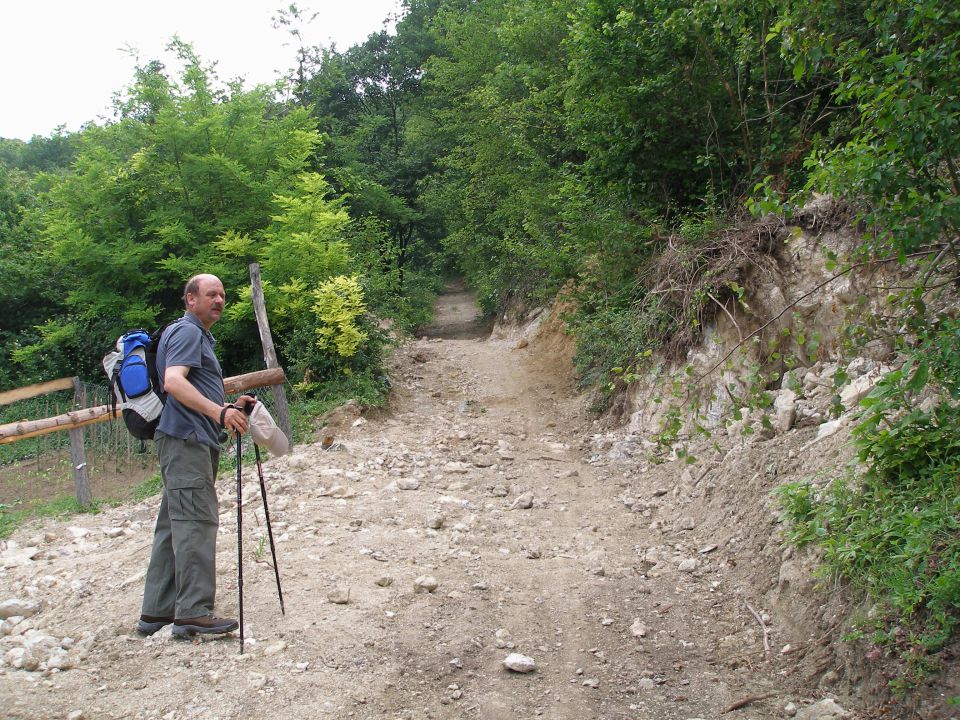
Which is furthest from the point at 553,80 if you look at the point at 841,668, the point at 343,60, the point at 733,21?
the point at 343,60

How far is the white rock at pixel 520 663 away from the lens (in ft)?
13.4

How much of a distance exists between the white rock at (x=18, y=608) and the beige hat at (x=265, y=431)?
227 centimetres

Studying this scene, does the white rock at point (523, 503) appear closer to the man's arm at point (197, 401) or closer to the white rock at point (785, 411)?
the white rock at point (785, 411)

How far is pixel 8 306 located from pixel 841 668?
16623mm

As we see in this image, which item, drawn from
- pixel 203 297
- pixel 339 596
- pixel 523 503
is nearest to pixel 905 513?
pixel 339 596

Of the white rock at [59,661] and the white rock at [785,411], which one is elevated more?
the white rock at [59,661]

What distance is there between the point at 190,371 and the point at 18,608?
7.18 ft

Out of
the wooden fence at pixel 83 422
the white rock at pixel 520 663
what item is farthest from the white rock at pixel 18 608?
the white rock at pixel 520 663

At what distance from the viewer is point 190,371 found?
439cm

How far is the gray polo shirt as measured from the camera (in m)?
4.33

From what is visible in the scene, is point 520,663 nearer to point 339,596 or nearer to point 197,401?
point 339,596

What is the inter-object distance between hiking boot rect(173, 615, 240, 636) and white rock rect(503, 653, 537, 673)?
164cm

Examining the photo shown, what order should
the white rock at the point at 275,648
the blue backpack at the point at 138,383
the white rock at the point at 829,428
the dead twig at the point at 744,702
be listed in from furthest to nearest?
the white rock at the point at 829,428
the blue backpack at the point at 138,383
the white rock at the point at 275,648
the dead twig at the point at 744,702

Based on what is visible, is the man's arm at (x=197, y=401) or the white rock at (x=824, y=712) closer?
the white rock at (x=824, y=712)
